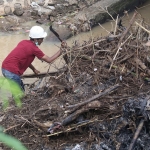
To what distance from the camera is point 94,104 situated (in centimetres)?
379

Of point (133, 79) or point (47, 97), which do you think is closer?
point (133, 79)

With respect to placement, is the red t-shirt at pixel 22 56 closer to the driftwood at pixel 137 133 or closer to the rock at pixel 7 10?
the driftwood at pixel 137 133

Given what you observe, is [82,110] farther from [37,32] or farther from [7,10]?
[7,10]

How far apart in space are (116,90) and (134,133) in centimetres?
71

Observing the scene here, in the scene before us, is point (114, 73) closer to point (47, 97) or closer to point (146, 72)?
point (146, 72)

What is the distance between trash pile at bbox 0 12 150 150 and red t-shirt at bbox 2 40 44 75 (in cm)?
46

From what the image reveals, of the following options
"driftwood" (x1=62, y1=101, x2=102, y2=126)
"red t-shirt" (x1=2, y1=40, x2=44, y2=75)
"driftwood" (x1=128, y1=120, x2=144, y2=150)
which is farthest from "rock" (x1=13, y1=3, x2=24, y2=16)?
"driftwood" (x1=128, y1=120, x2=144, y2=150)

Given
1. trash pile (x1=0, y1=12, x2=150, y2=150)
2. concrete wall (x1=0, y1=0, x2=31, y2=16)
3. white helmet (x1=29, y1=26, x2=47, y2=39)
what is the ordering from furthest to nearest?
concrete wall (x1=0, y1=0, x2=31, y2=16)
white helmet (x1=29, y1=26, x2=47, y2=39)
trash pile (x1=0, y1=12, x2=150, y2=150)

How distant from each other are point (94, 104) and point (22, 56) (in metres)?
1.92

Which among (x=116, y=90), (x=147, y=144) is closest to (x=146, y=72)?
(x=116, y=90)

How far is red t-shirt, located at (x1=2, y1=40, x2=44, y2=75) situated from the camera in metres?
5.23

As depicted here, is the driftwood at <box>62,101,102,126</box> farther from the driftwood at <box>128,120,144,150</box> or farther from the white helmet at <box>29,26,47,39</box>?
the white helmet at <box>29,26,47,39</box>

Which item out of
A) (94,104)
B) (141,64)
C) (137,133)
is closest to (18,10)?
(141,64)

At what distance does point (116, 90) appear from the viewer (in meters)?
4.20
